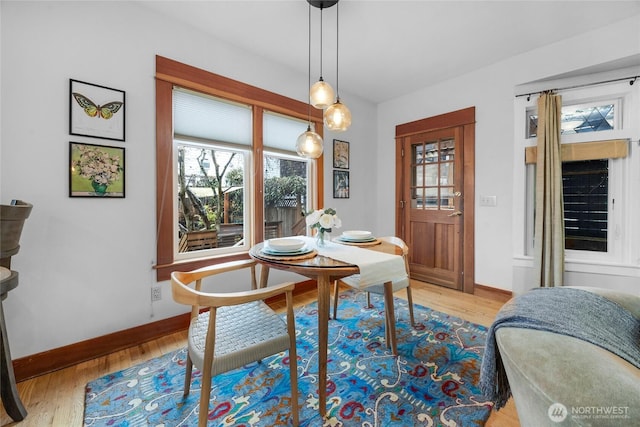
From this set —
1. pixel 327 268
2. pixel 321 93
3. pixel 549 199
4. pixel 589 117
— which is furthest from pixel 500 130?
pixel 327 268

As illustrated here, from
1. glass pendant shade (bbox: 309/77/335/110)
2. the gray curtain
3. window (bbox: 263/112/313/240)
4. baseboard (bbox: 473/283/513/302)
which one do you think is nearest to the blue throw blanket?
glass pendant shade (bbox: 309/77/335/110)

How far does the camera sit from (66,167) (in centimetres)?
183

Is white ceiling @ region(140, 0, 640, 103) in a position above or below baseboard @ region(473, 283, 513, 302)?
above

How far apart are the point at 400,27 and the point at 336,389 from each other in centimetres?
285

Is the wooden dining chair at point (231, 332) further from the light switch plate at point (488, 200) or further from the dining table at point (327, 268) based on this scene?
the light switch plate at point (488, 200)

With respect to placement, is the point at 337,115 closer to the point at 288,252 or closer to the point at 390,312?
the point at 288,252

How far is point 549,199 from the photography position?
2.65 m

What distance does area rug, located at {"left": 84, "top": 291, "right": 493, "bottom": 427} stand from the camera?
4.55ft

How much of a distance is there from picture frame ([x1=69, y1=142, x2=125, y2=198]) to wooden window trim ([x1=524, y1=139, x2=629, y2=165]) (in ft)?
12.5

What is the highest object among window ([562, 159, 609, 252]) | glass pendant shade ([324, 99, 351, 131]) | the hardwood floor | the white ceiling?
the white ceiling

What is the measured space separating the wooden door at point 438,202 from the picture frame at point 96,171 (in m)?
3.29

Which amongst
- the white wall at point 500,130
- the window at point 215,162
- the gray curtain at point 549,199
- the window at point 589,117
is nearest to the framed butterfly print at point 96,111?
the window at point 215,162

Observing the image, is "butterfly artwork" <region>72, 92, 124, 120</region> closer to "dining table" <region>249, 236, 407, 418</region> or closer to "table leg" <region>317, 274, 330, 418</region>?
"dining table" <region>249, 236, 407, 418</region>

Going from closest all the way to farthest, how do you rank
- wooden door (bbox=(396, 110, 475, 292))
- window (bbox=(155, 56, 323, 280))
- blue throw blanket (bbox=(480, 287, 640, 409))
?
blue throw blanket (bbox=(480, 287, 640, 409)), window (bbox=(155, 56, 323, 280)), wooden door (bbox=(396, 110, 475, 292))
